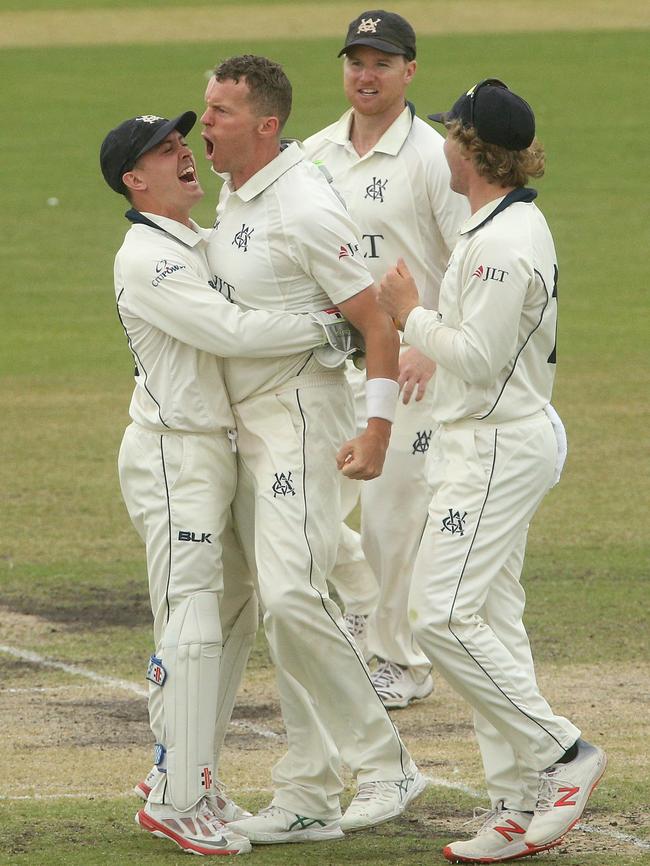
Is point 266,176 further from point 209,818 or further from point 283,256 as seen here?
point 209,818

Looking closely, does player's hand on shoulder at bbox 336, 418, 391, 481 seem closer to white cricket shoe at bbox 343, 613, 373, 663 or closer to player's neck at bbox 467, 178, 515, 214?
player's neck at bbox 467, 178, 515, 214

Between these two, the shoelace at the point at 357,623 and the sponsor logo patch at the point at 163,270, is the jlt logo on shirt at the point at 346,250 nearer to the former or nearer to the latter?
the sponsor logo patch at the point at 163,270

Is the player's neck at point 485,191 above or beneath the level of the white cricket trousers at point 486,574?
above

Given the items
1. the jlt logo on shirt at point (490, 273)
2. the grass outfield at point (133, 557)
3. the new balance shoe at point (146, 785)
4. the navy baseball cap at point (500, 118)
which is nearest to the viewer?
the jlt logo on shirt at point (490, 273)

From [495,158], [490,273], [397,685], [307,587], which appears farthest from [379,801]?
[495,158]

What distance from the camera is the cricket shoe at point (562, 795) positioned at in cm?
560

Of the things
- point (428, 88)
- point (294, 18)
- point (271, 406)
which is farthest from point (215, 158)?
point (294, 18)

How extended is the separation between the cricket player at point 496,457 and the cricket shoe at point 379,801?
37 centimetres

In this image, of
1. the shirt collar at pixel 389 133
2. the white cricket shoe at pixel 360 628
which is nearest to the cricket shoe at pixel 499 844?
the white cricket shoe at pixel 360 628

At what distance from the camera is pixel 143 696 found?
8000 millimetres

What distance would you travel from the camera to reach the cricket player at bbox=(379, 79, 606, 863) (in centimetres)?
560

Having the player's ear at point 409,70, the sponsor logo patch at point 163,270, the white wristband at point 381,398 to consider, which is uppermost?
the player's ear at point 409,70

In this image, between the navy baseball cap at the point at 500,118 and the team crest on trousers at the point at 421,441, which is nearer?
the navy baseball cap at the point at 500,118

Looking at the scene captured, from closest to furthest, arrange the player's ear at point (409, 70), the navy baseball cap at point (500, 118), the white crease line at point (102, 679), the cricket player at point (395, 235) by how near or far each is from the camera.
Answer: the navy baseball cap at point (500, 118), the white crease line at point (102, 679), the cricket player at point (395, 235), the player's ear at point (409, 70)
